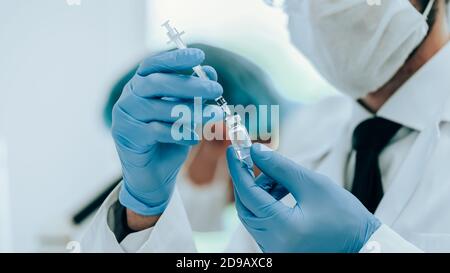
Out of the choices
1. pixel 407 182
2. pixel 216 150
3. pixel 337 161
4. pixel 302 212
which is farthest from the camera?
pixel 216 150

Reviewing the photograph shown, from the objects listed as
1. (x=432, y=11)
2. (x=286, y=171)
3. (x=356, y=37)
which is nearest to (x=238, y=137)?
(x=286, y=171)

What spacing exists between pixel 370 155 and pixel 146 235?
0.45 metres

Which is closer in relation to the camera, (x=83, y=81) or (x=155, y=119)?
(x=155, y=119)

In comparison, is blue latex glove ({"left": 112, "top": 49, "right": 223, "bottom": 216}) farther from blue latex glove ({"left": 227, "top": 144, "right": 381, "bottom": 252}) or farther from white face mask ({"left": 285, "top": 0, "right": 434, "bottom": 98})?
white face mask ({"left": 285, "top": 0, "right": 434, "bottom": 98})

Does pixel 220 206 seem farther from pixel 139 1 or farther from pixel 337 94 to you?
pixel 139 1

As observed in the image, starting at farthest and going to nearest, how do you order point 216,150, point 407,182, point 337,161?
point 216,150, point 337,161, point 407,182

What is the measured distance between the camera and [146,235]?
0.96 metres

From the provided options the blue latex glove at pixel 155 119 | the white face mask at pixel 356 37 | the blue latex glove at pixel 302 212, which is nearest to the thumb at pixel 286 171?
the blue latex glove at pixel 302 212

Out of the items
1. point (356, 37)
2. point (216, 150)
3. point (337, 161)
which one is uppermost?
point (356, 37)

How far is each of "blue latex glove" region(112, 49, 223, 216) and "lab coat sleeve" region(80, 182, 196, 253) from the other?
0.23 feet

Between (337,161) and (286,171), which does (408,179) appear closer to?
(337,161)

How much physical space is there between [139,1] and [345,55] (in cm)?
42

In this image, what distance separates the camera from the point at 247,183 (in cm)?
79
